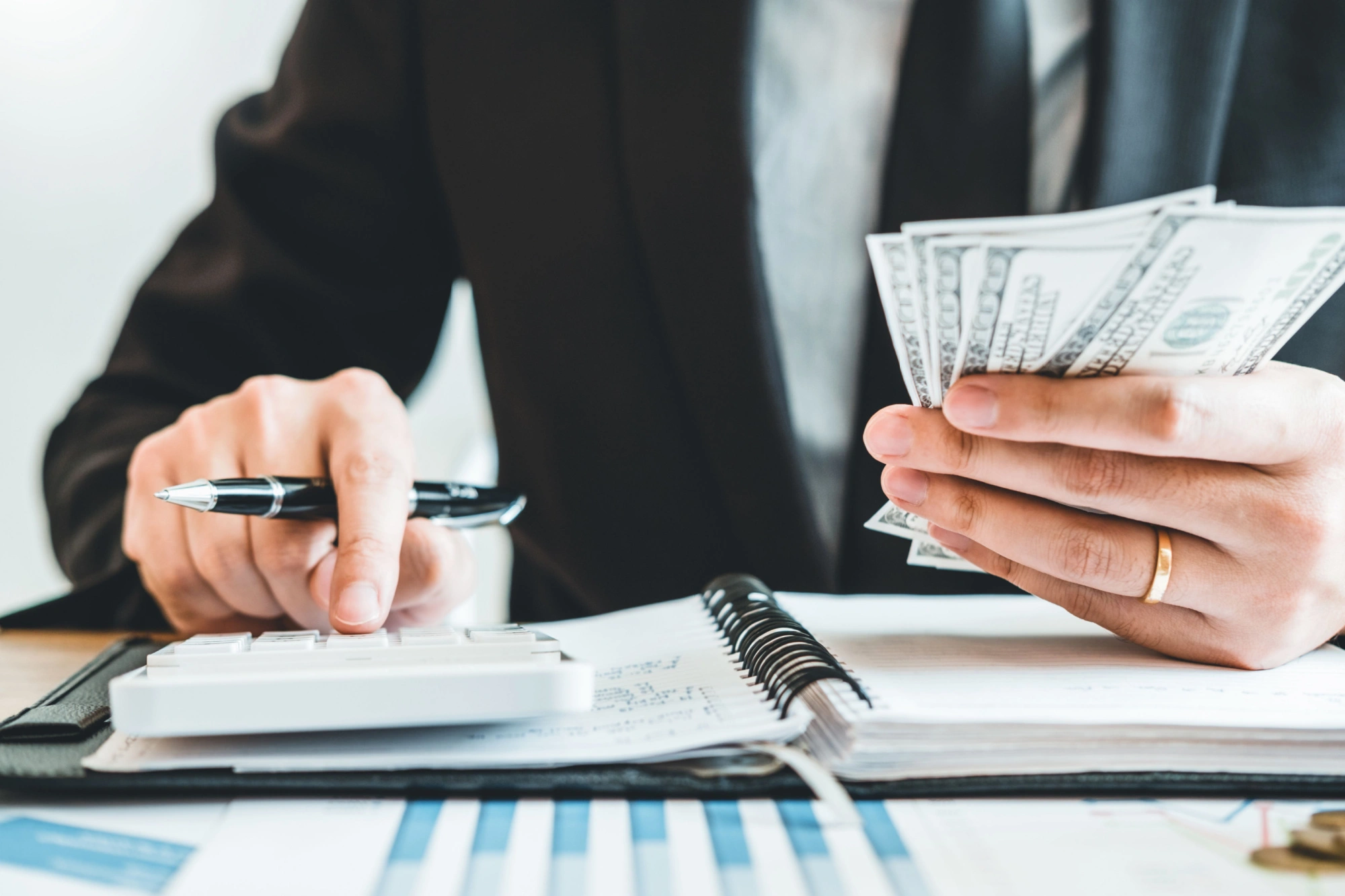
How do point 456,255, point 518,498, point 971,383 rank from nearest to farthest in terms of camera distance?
1. point 971,383
2. point 518,498
3. point 456,255

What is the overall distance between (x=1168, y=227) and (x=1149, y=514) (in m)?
0.15

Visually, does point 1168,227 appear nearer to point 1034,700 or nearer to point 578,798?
point 1034,700

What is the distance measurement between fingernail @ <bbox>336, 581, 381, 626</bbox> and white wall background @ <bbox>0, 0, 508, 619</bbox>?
1.38 metres

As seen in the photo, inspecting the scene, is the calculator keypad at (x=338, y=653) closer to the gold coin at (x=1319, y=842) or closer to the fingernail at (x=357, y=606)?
the fingernail at (x=357, y=606)

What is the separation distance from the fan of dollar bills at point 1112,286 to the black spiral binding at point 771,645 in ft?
0.46

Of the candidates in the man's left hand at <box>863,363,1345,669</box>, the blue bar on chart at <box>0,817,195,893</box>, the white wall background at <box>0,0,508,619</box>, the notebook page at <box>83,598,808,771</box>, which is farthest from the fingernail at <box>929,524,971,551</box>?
the white wall background at <box>0,0,508,619</box>

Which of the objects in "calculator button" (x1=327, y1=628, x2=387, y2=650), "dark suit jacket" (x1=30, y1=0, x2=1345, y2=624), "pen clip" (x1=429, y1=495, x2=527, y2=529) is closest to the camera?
"calculator button" (x1=327, y1=628, x2=387, y2=650)

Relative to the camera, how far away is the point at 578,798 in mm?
302

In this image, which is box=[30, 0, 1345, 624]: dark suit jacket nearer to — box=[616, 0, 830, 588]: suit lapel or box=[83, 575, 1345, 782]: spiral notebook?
box=[616, 0, 830, 588]: suit lapel

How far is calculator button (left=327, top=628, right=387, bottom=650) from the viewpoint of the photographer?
1.13ft

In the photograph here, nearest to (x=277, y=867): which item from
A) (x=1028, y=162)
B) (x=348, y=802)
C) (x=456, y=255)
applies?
(x=348, y=802)

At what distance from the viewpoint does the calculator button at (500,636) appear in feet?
1.14

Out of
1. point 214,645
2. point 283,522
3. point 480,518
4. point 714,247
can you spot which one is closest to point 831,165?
point 714,247

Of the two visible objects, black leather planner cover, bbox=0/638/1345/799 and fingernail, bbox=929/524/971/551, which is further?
fingernail, bbox=929/524/971/551
